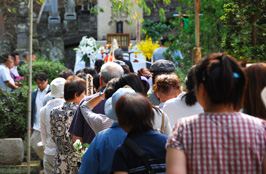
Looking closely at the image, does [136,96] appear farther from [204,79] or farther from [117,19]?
[117,19]

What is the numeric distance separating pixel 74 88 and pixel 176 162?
326 cm

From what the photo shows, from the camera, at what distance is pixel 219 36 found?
38.2ft

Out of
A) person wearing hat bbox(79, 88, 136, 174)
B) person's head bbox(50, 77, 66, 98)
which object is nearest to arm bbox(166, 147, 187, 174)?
person wearing hat bbox(79, 88, 136, 174)

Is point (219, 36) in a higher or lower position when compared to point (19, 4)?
lower

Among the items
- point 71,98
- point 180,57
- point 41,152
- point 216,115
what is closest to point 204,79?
point 216,115

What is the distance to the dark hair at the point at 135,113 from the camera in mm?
3129

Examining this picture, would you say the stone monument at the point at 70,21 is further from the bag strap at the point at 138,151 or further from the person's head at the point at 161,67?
the bag strap at the point at 138,151

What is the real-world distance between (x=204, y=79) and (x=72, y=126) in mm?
2715

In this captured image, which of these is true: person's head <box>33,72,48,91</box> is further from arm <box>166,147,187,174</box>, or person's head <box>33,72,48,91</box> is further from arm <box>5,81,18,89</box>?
arm <box>166,147,187,174</box>

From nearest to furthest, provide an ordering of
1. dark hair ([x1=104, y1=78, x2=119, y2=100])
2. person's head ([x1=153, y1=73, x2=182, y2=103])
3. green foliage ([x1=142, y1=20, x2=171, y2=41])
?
dark hair ([x1=104, y1=78, x2=119, y2=100]) → person's head ([x1=153, y1=73, x2=182, y2=103]) → green foliage ([x1=142, y1=20, x2=171, y2=41])

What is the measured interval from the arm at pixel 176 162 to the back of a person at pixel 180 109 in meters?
2.08

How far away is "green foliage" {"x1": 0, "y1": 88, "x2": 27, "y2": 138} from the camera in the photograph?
30.2 feet

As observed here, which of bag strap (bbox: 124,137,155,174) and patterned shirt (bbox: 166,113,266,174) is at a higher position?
patterned shirt (bbox: 166,113,266,174)

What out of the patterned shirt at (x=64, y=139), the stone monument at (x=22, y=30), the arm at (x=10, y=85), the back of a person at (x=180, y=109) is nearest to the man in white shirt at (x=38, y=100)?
the arm at (x=10, y=85)
